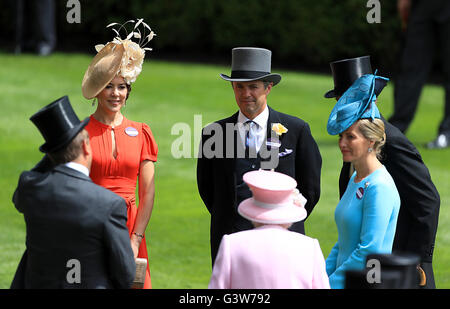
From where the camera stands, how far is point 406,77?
13320 millimetres

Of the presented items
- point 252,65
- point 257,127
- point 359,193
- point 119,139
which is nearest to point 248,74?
point 252,65

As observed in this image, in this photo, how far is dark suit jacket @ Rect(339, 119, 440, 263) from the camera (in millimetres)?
5285

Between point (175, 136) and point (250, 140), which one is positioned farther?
point (175, 136)

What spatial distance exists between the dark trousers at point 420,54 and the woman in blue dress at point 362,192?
26.5 feet

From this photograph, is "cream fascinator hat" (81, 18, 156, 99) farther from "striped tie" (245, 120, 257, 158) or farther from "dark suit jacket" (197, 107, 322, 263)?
"striped tie" (245, 120, 257, 158)

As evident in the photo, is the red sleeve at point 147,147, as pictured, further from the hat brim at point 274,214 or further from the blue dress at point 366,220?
the hat brim at point 274,214

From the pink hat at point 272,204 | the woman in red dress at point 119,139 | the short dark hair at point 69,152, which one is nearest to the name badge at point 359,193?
the pink hat at point 272,204

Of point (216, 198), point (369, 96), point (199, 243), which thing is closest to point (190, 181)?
point (199, 243)

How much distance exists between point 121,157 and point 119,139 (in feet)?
0.44

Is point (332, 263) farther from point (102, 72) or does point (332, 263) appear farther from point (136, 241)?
point (102, 72)

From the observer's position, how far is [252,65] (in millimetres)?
5977

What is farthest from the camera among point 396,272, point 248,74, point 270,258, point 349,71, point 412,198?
point 248,74

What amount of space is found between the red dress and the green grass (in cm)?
203
